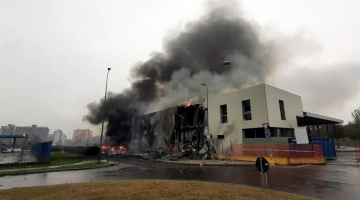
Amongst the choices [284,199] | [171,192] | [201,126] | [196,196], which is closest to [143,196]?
[171,192]

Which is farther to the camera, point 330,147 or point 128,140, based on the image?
point 128,140

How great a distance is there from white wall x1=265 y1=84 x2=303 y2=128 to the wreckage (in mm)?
8240

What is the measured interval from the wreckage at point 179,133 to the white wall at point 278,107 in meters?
8.24

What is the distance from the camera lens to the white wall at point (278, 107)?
21.5 m

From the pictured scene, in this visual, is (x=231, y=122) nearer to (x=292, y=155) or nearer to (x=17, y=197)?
(x=292, y=155)

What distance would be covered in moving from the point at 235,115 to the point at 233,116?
0.31m

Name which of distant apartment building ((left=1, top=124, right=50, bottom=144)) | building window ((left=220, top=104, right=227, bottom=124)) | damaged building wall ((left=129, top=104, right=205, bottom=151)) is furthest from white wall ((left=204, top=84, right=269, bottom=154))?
distant apartment building ((left=1, top=124, right=50, bottom=144))

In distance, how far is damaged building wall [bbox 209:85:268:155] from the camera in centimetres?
2180

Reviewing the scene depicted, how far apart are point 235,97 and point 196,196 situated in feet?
65.5

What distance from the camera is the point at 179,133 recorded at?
32.4 metres

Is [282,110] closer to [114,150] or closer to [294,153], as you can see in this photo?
[294,153]

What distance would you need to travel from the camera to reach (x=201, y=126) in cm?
2906

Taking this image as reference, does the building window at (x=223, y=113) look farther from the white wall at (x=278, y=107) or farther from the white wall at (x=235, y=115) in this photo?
the white wall at (x=278, y=107)

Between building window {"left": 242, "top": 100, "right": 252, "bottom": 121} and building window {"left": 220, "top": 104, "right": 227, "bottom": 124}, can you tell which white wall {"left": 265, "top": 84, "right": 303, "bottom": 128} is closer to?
building window {"left": 242, "top": 100, "right": 252, "bottom": 121}
